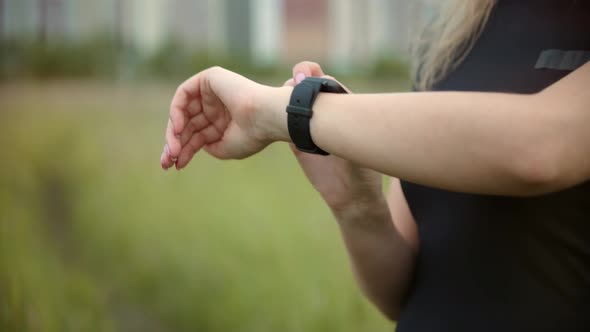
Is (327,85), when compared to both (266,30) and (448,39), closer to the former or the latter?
(448,39)

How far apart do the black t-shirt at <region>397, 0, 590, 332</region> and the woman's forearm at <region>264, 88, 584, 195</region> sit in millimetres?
199

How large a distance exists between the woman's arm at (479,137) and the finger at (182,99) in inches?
11.0

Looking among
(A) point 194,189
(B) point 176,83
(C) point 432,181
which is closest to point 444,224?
(C) point 432,181

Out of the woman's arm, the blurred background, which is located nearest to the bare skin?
the woman's arm

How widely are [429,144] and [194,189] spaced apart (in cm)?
194

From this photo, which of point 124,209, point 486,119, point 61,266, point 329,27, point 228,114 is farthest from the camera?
point 329,27

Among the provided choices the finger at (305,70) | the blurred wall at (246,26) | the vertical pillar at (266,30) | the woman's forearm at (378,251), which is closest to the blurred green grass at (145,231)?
the blurred wall at (246,26)

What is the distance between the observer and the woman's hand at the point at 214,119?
834 millimetres

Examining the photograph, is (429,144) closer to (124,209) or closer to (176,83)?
(124,209)

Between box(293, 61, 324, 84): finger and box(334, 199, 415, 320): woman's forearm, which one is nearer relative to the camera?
box(293, 61, 324, 84): finger

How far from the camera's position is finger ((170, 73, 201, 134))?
91 centimetres

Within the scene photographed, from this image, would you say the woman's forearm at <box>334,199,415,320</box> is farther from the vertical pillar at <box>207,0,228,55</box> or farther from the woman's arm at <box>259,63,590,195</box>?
the vertical pillar at <box>207,0,228,55</box>

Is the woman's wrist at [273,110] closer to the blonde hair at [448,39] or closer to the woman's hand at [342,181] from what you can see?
the woman's hand at [342,181]

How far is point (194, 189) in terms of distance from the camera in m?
2.52
